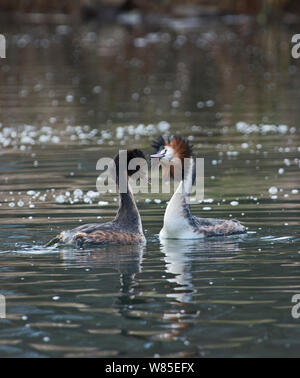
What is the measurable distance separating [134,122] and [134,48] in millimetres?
22876

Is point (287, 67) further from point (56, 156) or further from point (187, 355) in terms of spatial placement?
point (187, 355)

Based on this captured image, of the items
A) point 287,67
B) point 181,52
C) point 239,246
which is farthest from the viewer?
point 181,52

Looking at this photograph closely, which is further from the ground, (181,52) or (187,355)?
(181,52)

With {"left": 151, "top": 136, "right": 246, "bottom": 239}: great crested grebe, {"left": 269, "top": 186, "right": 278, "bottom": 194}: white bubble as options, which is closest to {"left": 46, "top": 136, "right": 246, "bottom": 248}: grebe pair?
{"left": 151, "top": 136, "right": 246, "bottom": 239}: great crested grebe

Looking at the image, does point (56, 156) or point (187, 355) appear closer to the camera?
point (187, 355)

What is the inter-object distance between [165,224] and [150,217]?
1.53 metres

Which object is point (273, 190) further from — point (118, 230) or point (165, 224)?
point (118, 230)

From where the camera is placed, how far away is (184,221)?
41.6 feet

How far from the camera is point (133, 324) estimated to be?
909cm

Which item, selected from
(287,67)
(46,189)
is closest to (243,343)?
(46,189)

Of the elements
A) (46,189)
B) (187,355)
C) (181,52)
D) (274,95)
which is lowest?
(187,355)

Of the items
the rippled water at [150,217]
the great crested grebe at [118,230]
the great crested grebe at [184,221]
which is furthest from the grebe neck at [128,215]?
the great crested grebe at [184,221]

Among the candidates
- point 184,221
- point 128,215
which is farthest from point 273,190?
point 128,215

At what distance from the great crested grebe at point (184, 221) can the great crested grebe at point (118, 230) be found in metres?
0.41
